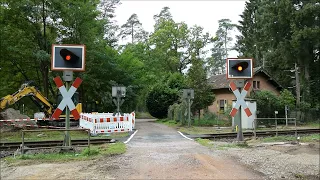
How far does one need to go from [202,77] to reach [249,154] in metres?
20.3

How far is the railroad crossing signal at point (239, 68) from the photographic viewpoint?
1225 centimetres

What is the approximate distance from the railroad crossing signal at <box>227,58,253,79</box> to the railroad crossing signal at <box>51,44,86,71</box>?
18.0 feet

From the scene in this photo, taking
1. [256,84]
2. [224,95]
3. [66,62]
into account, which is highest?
[256,84]

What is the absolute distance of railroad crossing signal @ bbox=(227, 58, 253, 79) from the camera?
40.2 feet

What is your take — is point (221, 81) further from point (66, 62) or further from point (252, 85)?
point (66, 62)

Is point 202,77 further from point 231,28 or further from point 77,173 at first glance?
point 231,28

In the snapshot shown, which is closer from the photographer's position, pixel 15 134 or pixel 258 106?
pixel 15 134

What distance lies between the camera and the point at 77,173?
730 cm

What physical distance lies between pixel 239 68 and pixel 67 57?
621 centimetres

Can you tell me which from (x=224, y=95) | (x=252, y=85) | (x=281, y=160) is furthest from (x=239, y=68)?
(x=224, y=95)

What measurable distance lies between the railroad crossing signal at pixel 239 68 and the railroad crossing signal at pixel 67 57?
5481 millimetres

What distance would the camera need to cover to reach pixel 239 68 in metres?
12.3

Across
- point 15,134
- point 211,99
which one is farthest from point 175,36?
point 15,134

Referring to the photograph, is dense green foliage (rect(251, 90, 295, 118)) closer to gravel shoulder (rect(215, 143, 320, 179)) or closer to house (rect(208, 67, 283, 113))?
house (rect(208, 67, 283, 113))
